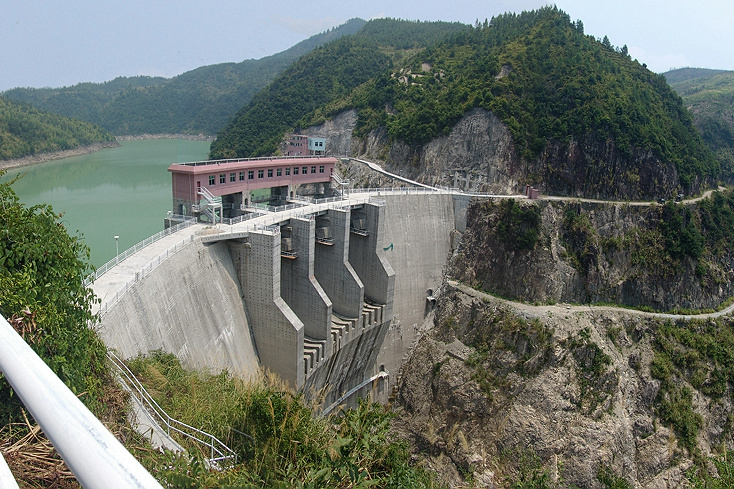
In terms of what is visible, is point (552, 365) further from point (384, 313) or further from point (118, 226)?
point (118, 226)

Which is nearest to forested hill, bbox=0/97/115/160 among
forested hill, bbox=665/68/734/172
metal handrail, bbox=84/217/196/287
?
metal handrail, bbox=84/217/196/287

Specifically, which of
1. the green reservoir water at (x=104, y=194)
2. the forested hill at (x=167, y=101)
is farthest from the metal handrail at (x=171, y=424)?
the forested hill at (x=167, y=101)

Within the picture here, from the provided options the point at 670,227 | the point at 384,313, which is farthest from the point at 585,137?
the point at 384,313

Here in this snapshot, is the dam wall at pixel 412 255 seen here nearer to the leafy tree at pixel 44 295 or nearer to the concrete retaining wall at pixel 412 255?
the concrete retaining wall at pixel 412 255

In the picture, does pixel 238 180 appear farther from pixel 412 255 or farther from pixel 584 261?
pixel 584 261

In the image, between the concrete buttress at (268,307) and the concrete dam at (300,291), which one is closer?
the concrete dam at (300,291)

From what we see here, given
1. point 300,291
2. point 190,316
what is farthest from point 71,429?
point 300,291
